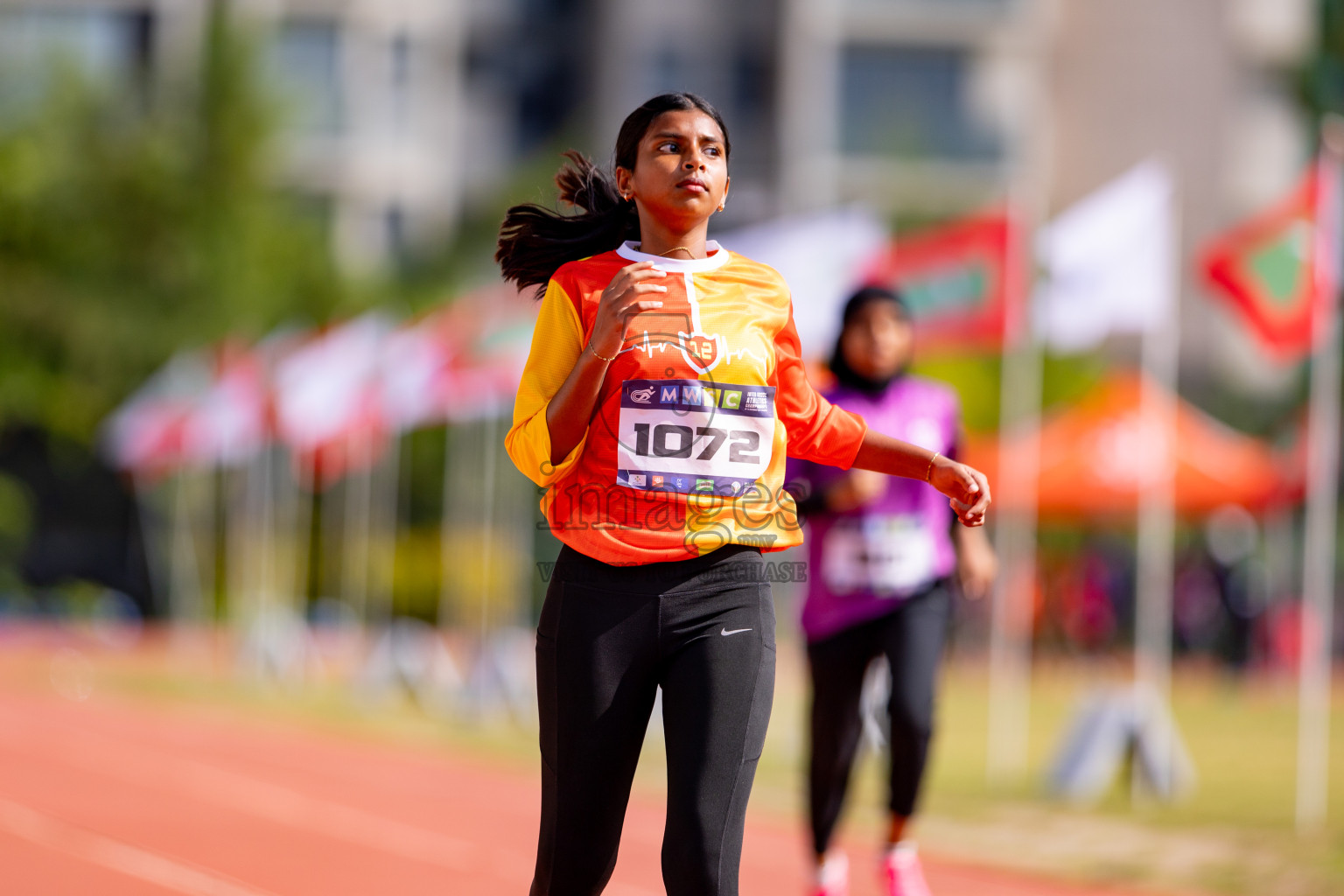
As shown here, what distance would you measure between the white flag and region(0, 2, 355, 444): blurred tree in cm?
2017

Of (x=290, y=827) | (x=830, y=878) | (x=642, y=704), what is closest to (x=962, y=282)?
(x=290, y=827)

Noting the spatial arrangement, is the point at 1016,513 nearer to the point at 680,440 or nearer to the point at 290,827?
the point at 290,827

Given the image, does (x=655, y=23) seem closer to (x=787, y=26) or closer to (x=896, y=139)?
(x=787, y=26)

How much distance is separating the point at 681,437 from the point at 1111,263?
867 cm

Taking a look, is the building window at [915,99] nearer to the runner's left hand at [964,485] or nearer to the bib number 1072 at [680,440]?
the runner's left hand at [964,485]

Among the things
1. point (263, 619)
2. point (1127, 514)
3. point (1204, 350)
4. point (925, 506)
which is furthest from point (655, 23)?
point (925, 506)

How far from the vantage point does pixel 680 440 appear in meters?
3.85

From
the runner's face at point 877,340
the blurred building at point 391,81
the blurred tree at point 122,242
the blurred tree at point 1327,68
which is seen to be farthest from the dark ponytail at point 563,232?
the blurred building at point 391,81

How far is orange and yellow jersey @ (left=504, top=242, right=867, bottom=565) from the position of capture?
3.84 m

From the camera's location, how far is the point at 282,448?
108ft

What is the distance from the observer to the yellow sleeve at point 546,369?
3873mm

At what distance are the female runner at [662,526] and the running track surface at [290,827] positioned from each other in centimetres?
386

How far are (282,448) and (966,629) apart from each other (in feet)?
40.8

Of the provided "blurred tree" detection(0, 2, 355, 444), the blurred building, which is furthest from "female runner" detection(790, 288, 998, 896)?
the blurred building
